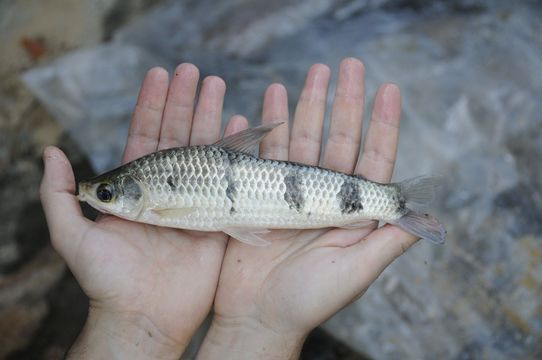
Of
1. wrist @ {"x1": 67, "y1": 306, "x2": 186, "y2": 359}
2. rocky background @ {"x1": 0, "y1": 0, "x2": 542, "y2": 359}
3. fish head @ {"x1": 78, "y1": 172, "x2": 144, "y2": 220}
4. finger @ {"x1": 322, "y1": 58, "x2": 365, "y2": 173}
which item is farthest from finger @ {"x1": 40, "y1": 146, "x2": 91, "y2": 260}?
rocky background @ {"x1": 0, "y1": 0, "x2": 542, "y2": 359}

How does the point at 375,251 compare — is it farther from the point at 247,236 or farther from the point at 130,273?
the point at 130,273

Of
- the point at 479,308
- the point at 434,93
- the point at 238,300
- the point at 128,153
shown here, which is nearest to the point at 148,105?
the point at 128,153

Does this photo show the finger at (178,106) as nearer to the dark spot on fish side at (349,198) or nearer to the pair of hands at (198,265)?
the pair of hands at (198,265)

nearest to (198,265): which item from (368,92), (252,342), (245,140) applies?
(252,342)

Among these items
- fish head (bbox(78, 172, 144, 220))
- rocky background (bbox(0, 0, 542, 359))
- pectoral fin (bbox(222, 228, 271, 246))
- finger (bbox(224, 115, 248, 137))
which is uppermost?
fish head (bbox(78, 172, 144, 220))

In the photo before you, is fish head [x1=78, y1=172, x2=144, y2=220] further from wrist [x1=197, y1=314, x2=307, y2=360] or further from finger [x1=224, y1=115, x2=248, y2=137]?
wrist [x1=197, y1=314, x2=307, y2=360]

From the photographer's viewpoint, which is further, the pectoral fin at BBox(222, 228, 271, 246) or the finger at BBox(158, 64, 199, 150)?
the finger at BBox(158, 64, 199, 150)
